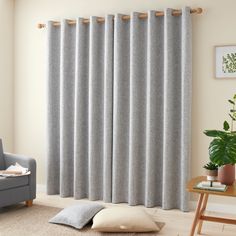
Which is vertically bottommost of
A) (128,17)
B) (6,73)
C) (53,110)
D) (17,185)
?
(17,185)

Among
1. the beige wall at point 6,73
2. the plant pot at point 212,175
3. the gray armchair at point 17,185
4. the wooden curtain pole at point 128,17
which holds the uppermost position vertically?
the wooden curtain pole at point 128,17

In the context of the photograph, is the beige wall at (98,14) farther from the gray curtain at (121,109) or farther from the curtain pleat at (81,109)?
the curtain pleat at (81,109)

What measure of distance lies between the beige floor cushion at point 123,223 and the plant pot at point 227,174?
79cm

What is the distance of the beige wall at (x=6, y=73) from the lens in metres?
5.23

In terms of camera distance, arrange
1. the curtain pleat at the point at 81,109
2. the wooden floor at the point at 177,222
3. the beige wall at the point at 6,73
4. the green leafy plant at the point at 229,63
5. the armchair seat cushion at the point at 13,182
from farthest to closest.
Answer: the beige wall at the point at 6,73 < the curtain pleat at the point at 81,109 < the green leafy plant at the point at 229,63 < the armchair seat cushion at the point at 13,182 < the wooden floor at the point at 177,222

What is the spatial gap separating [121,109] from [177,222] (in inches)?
57.4

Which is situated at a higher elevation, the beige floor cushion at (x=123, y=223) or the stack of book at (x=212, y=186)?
the stack of book at (x=212, y=186)

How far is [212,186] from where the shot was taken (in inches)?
128

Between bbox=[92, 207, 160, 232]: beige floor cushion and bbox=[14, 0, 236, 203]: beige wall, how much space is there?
1109mm

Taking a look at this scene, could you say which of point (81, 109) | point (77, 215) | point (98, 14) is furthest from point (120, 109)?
point (77, 215)

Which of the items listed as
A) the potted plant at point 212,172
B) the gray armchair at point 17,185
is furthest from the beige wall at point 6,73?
the potted plant at point 212,172

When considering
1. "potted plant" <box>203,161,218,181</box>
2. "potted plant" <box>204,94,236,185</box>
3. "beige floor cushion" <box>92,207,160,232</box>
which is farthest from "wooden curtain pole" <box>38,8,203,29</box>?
"beige floor cushion" <box>92,207,160,232</box>

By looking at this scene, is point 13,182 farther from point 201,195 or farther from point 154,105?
point 201,195

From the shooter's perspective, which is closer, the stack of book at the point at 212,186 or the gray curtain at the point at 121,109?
the stack of book at the point at 212,186
